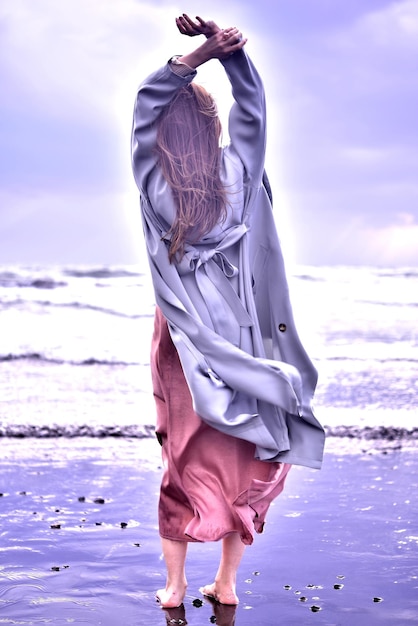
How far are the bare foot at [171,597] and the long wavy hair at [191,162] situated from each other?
1250 millimetres

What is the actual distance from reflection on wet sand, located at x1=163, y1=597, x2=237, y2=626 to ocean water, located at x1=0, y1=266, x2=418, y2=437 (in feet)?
11.9

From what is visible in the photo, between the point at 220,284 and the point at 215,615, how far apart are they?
1208 millimetres

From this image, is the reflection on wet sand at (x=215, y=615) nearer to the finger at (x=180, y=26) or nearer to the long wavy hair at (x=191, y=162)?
the long wavy hair at (x=191, y=162)

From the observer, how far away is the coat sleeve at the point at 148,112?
10.5 ft

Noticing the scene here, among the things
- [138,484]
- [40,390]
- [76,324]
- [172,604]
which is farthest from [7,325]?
[172,604]

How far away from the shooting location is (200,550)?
13.7 ft

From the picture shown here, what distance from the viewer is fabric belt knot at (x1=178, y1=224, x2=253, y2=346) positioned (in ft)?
10.8

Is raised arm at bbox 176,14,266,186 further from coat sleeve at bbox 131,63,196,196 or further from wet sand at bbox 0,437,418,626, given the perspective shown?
wet sand at bbox 0,437,418,626

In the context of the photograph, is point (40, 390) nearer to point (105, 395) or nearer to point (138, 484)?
point (105, 395)

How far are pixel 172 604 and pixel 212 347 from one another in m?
1.00

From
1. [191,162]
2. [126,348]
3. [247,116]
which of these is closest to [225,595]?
[191,162]

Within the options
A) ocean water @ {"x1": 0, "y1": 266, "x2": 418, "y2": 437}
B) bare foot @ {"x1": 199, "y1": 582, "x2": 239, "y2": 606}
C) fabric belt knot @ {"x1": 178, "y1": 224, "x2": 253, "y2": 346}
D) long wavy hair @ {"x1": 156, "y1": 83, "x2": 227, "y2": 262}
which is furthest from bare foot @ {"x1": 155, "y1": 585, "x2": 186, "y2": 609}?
ocean water @ {"x1": 0, "y1": 266, "x2": 418, "y2": 437}

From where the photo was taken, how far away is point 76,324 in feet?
52.0

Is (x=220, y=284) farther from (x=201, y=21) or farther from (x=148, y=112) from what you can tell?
(x=201, y=21)
